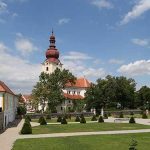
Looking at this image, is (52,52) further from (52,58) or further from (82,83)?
(82,83)

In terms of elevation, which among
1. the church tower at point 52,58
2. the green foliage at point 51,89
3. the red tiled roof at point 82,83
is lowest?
the green foliage at point 51,89

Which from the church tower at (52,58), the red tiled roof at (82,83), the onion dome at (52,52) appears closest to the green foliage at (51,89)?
the church tower at (52,58)

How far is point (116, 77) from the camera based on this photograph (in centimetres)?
9944

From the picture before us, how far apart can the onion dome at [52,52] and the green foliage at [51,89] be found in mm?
14687

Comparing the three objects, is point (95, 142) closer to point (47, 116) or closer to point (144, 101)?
point (47, 116)

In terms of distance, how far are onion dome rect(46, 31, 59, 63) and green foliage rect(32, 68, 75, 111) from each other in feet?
48.2

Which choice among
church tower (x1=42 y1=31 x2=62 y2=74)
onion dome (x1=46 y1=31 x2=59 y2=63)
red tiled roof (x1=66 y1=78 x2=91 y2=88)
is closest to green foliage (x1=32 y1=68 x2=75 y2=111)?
church tower (x1=42 y1=31 x2=62 y2=74)

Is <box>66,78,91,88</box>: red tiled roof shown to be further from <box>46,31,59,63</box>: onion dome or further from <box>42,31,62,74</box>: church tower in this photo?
<box>46,31,59,63</box>: onion dome

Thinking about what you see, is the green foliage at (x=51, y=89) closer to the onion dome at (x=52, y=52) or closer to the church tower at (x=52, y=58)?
the church tower at (x=52, y=58)

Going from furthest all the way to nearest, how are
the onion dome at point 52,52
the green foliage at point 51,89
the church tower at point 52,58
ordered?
the onion dome at point 52,52, the church tower at point 52,58, the green foliage at point 51,89

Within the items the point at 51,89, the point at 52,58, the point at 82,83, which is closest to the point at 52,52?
the point at 52,58

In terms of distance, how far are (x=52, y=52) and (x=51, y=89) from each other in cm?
1930

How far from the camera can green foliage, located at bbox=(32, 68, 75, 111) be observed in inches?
3351

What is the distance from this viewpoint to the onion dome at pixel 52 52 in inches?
4072
